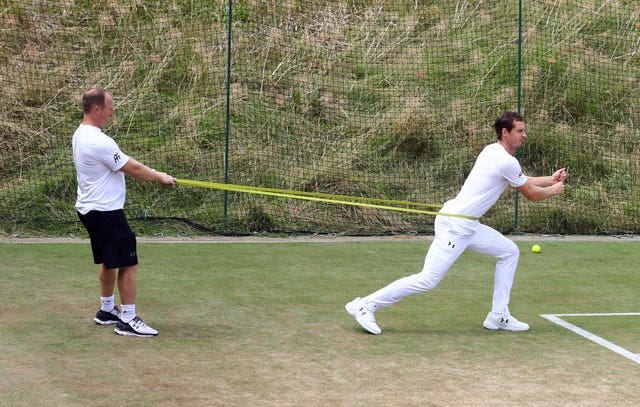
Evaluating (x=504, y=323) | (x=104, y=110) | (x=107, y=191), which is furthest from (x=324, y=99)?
(x=107, y=191)

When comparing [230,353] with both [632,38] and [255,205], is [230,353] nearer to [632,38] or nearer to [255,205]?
[255,205]

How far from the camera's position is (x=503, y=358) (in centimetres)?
734

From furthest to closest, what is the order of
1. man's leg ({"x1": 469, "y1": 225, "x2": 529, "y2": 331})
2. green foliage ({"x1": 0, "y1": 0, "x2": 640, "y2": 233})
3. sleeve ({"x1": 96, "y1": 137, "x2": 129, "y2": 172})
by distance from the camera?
green foliage ({"x1": 0, "y1": 0, "x2": 640, "y2": 233}) → man's leg ({"x1": 469, "y1": 225, "x2": 529, "y2": 331}) → sleeve ({"x1": 96, "y1": 137, "x2": 129, "y2": 172})

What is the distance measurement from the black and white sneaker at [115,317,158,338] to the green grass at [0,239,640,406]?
7 centimetres

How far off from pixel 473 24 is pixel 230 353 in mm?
11942

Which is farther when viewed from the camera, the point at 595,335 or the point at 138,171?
the point at 595,335

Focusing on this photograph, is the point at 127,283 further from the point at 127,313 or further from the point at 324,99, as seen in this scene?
the point at 324,99

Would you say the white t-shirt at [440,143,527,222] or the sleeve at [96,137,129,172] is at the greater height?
the sleeve at [96,137,129,172]

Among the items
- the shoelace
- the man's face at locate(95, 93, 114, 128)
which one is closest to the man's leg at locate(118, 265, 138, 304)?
the shoelace

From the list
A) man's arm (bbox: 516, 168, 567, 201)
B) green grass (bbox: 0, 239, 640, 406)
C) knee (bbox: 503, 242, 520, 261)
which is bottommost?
green grass (bbox: 0, 239, 640, 406)

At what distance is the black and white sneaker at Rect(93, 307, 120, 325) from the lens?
324 inches

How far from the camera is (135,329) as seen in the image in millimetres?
7840

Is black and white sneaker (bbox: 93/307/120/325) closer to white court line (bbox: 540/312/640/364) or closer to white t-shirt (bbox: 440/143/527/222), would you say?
white t-shirt (bbox: 440/143/527/222)

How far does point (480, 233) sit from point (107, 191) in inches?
118
